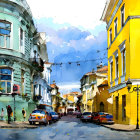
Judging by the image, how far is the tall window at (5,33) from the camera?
27.6m

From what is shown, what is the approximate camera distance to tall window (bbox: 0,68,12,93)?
27.7 m

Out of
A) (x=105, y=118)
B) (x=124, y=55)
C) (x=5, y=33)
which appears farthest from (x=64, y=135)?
(x=5, y=33)

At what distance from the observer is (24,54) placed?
30625 mm

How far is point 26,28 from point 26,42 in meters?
1.54

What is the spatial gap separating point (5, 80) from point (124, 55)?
37.2 feet

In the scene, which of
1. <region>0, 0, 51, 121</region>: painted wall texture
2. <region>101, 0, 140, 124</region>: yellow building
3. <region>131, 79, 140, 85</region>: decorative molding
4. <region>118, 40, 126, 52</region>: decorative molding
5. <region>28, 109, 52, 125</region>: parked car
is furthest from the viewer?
<region>0, 0, 51, 121</region>: painted wall texture

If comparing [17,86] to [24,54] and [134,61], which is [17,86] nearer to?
[24,54]

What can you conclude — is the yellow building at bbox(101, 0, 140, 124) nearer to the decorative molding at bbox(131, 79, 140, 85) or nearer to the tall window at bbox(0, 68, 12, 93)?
the decorative molding at bbox(131, 79, 140, 85)

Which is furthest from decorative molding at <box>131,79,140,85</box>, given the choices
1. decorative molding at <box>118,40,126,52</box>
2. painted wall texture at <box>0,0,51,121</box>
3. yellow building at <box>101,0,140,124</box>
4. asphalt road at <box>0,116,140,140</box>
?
painted wall texture at <box>0,0,51,121</box>

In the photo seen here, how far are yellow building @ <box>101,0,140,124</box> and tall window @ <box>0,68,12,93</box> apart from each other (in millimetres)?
10450

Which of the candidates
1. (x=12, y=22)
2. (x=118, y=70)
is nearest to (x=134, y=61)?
(x=118, y=70)

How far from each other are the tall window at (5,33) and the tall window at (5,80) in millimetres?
2367

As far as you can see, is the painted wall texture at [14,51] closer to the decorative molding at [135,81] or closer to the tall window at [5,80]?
the tall window at [5,80]

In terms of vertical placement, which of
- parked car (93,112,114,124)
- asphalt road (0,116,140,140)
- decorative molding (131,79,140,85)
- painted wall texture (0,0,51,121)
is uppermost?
painted wall texture (0,0,51,121)
